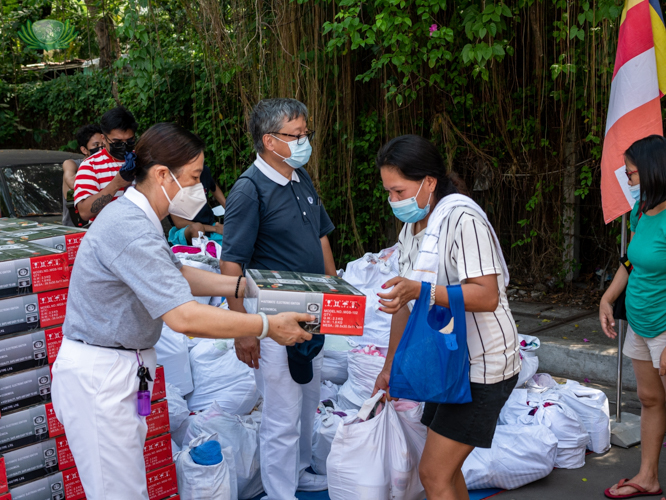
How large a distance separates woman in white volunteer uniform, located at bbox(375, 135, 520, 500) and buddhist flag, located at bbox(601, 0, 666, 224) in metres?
1.87

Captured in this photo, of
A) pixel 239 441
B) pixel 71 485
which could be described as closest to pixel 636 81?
pixel 239 441

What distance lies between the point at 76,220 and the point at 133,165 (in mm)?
2511

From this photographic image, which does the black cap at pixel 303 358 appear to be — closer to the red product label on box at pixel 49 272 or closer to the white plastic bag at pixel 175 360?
the red product label on box at pixel 49 272

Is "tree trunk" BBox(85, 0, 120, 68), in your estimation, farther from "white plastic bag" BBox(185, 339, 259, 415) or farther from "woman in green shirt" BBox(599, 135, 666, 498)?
"woman in green shirt" BBox(599, 135, 666, 498)

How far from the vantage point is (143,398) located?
6.83 ft

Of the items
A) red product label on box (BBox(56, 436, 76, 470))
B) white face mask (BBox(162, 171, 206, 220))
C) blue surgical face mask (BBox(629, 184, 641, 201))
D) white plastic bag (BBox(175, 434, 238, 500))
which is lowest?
white plastic bag (BBox(175, 434, 238, 500))

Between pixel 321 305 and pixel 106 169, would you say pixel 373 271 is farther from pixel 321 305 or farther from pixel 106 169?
pixel 321 305

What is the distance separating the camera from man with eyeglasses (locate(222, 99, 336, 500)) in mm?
2881

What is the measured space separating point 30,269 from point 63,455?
2.54 feet

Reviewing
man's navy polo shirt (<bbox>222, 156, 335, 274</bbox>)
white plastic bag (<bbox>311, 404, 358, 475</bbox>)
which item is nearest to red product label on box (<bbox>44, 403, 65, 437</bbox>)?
man's navy polo shirt (<bbox>222, 156, 335, 274</bbox>)

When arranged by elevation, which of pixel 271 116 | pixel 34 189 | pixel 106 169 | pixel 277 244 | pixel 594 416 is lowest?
pixel 594 416

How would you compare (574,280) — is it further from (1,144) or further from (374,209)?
(1,144)

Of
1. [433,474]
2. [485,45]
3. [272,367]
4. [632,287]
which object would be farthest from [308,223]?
[485,45]

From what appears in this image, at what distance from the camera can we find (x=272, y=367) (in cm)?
295
